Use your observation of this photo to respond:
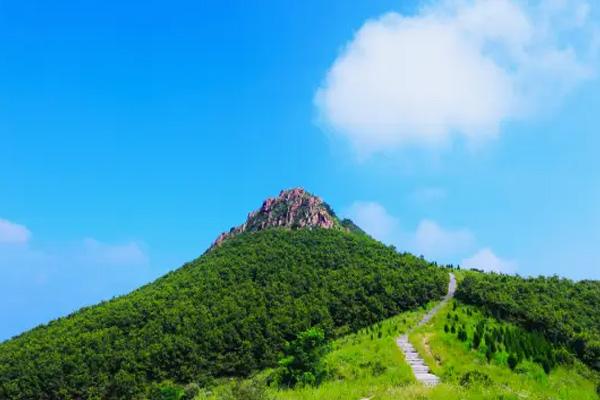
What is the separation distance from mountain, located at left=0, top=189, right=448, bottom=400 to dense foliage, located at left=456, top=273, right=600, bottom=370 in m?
7.04

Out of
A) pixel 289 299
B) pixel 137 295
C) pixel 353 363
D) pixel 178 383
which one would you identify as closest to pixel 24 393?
pixel 178 383

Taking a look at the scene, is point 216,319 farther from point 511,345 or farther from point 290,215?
point 511,345

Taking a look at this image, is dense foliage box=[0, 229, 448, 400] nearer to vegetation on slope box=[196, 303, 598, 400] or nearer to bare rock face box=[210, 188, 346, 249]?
bare rock face box=[210, 188, 346, 249]

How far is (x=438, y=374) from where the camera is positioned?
22.8 metres

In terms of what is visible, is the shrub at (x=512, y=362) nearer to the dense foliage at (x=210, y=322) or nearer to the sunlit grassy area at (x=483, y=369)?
the sunlit grassy area at (x=483, y=369)

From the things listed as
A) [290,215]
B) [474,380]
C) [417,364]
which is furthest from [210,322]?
[474,380]

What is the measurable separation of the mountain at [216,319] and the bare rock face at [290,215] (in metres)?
11.9

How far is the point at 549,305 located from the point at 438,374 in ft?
104

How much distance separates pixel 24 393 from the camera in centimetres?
5419

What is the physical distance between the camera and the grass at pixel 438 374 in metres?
13.4

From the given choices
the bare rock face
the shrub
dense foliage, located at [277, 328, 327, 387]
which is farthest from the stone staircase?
the bare rock face

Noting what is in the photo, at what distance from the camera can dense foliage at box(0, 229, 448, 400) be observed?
54781mm

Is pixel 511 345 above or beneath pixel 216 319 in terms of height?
beneath

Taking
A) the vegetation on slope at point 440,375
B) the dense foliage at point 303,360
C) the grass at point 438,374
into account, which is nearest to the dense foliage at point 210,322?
the vegetation on slope at point 440,375
